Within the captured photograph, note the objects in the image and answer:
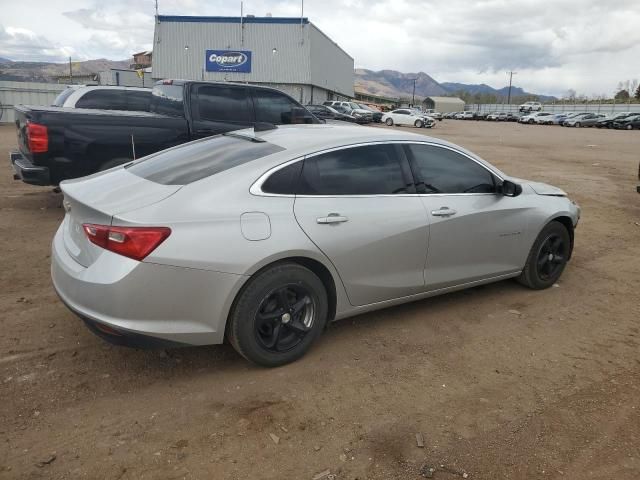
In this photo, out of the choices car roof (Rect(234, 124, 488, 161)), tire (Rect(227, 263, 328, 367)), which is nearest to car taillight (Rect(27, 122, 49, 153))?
car roof (Rect(234, 124, 488, 161))

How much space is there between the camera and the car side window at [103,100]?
9.55 m

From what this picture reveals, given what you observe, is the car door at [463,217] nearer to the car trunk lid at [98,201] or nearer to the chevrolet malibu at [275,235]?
the chevrolet malibu at [275,235]

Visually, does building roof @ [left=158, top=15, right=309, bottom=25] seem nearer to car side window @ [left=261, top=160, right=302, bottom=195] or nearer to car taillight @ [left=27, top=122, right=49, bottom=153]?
car taillight @ [left=27, top=122, right=49, bottom=153]

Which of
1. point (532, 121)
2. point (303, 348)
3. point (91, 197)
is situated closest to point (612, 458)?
point (303, 348)

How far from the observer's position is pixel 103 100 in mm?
9719

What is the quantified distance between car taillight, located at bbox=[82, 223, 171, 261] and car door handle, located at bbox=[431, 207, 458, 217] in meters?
2.09

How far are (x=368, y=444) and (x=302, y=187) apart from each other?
5.50ft

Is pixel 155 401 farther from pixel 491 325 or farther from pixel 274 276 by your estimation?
pixel 491 325

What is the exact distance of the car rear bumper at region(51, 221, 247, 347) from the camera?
2.96 m

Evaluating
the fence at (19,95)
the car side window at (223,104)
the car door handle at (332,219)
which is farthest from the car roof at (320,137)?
the fence at (19,95)

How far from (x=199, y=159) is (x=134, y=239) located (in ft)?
3.46

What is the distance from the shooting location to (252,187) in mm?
3363

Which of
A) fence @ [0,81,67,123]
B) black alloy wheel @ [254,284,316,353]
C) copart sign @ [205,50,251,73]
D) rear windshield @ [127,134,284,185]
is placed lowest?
black alloy wheel @ [254,284,316,353]

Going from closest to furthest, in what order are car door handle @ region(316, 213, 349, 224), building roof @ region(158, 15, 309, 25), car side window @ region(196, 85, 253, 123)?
car door handle @ region(316, 213, 349, 224)
car side window @ region(196, 85, 253, 123)
building roof @ region(158, 15, 309, 25)
